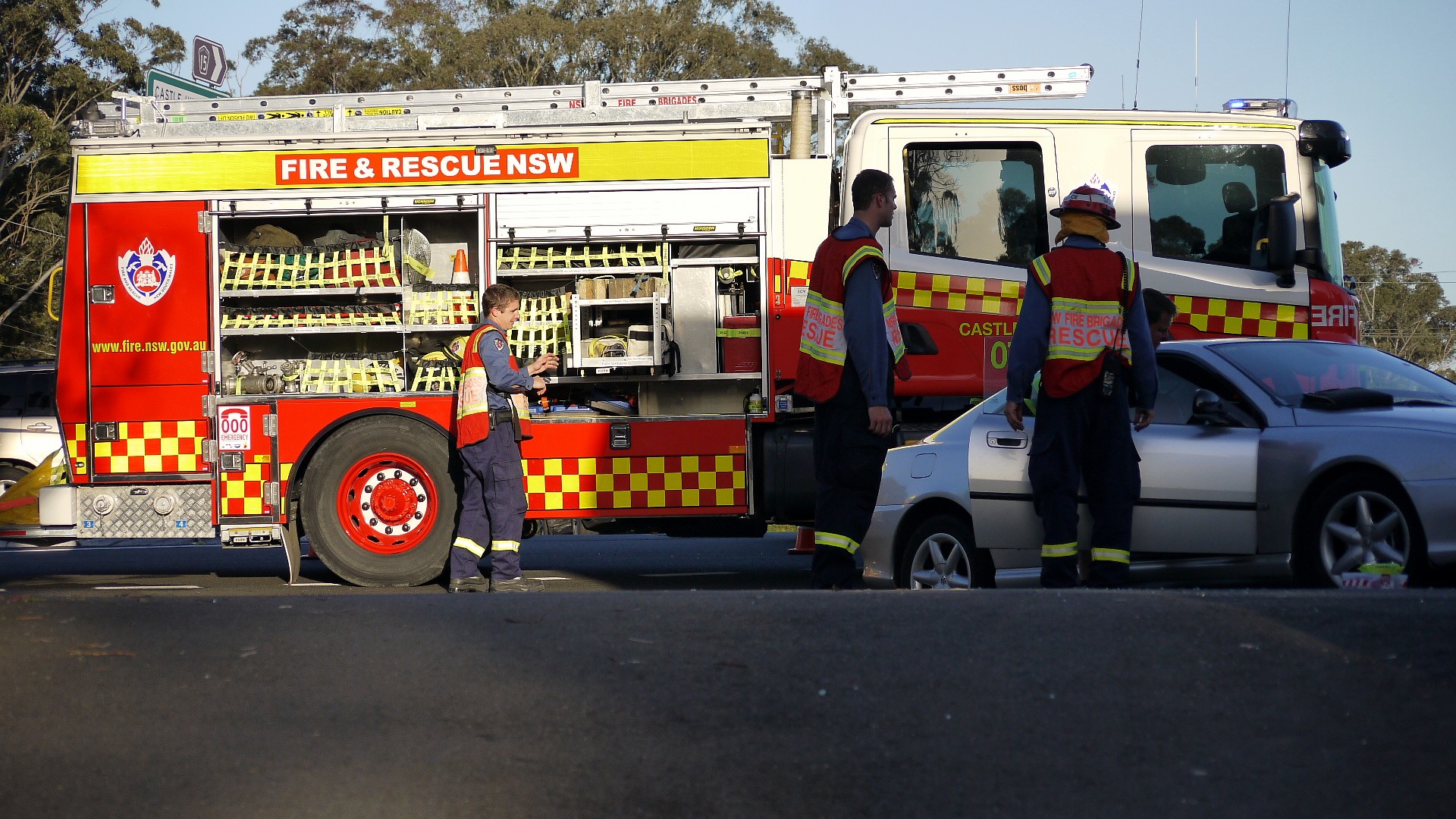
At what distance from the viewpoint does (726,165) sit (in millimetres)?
8539

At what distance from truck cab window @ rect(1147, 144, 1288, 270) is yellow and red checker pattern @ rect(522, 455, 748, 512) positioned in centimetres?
280

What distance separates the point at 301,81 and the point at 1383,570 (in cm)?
3326

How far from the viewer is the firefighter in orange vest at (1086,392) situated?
19.9 feet

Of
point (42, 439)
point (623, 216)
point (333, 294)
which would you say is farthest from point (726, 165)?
point (42, 439)

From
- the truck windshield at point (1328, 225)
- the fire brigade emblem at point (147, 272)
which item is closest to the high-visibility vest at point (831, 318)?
the truck windshield at point (1328, 225)

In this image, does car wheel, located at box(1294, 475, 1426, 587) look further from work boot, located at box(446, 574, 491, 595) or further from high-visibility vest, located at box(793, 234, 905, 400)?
work boot, located at box(446, 574, 491, 595)

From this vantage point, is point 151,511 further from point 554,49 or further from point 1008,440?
point 554,49

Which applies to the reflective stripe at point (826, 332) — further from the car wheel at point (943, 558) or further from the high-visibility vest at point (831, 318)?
the car wheel at point (943, 558)

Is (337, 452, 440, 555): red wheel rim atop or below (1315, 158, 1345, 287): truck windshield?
below

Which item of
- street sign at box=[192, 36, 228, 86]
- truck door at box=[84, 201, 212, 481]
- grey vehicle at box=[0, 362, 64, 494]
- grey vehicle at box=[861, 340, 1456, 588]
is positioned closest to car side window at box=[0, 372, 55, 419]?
grey vehicle at box=[0, 362, 64, 494]

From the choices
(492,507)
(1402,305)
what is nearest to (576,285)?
(492,507)

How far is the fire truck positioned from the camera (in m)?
8.41

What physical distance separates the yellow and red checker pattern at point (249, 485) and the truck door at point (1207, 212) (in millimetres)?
5237

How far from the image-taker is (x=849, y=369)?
626 centimetres
